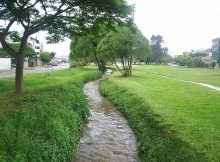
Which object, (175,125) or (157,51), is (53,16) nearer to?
(175,125)

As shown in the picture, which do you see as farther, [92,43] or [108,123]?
[92,43]

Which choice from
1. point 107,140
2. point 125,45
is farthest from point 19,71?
point 125,45

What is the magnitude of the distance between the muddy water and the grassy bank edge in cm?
44

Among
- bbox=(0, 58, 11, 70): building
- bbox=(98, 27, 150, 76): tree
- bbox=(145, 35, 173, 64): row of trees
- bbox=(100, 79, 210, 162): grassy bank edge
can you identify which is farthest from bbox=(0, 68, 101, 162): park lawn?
bbox=(145, 35, 173, 64): row of trees

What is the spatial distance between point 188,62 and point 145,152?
122673 millimetres

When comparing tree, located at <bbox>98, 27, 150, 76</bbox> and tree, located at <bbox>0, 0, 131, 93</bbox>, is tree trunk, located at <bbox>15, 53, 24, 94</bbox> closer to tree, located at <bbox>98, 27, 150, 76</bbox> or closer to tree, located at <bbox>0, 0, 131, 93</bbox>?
tree, located at <bbox>0, 0, 131, 93</bbox>

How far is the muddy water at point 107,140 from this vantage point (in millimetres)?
14172

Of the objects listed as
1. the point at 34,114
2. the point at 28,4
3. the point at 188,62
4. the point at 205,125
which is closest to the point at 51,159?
the point at 34,114

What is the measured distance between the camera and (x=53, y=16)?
24000mm

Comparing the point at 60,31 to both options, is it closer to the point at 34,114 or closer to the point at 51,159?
the point at 34,114

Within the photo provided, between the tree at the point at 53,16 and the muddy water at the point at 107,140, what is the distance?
6685 millimetres

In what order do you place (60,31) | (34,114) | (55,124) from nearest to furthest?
(55,124), (34,114), (60,31)

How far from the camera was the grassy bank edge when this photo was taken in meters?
12.8

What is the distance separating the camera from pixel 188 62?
133250 millimetres
